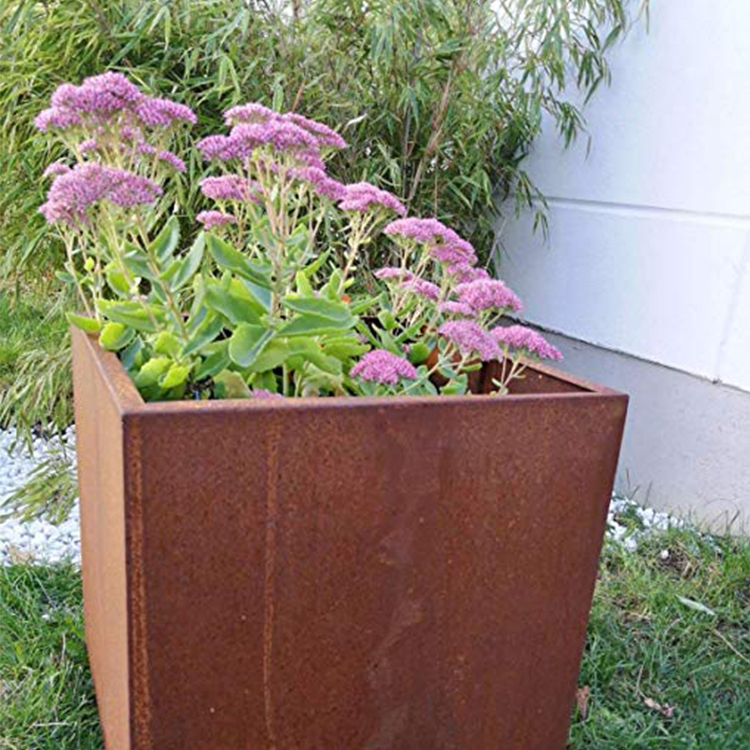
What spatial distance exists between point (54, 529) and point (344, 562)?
4.81ft

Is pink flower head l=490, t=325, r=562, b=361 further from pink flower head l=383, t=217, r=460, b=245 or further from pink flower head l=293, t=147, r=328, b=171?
pink flower head l=293, t=147, r=328, b=171

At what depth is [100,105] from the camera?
893mm

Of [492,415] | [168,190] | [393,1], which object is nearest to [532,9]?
[393,1]

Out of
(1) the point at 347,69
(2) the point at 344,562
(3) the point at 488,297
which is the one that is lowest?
(2) the point at 344,562

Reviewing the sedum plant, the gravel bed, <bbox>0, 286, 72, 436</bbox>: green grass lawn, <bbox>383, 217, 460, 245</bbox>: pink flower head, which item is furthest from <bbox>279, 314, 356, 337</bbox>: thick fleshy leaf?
<bbox>0, 286, 72, 436</bbox>: green grass lawn

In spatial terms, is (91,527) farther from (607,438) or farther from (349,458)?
(607,438)

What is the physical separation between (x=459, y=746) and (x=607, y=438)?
1.36 ft

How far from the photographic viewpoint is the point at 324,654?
2.97 feet

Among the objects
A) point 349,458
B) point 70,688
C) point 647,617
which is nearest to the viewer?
point 349,458

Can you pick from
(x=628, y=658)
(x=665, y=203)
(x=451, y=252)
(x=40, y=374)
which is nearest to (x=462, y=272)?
(x=451, y=252)

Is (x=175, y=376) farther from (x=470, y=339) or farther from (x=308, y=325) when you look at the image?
(x=470, y=339)

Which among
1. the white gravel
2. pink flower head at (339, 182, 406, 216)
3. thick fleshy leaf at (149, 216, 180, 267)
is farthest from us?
the white gravel

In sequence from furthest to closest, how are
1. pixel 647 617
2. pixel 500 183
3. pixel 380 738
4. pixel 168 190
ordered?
pixel 500 183 → pixel 168 190 → pixel 647 617 → pixel 380 738

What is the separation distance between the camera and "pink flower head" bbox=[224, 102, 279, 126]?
1.00 metres
